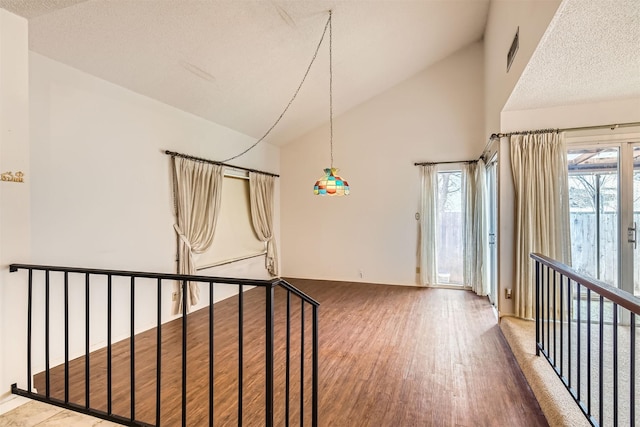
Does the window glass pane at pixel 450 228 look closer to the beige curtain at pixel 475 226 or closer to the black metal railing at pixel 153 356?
the beige curtain at pixel 475 226

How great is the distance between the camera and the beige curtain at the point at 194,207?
4.33m

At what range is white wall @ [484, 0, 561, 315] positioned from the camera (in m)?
2.87

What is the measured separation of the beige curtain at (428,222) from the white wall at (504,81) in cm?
138

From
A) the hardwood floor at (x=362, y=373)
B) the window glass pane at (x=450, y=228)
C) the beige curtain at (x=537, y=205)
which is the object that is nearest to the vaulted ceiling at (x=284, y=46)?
the beige curtain at (x=537, y=205)

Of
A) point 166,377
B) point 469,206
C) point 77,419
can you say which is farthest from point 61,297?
point 469,206

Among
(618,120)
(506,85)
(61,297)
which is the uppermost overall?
(506,85)

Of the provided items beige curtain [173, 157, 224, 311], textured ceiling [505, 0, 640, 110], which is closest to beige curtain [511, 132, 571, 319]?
textured ceiling [505, 0, 640, 110]

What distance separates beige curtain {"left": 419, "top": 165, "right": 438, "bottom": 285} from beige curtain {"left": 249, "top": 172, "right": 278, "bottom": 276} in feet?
9.65

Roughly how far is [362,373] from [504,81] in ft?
11.6

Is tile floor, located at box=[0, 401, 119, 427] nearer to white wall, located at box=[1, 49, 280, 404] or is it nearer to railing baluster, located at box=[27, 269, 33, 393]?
railing baluster, located at box=[27, 269, 33, 393]

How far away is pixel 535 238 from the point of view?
12.1 feet

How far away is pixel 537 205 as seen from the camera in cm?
371

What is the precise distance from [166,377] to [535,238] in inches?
161

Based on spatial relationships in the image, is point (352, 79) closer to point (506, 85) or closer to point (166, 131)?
point (506, 85)
